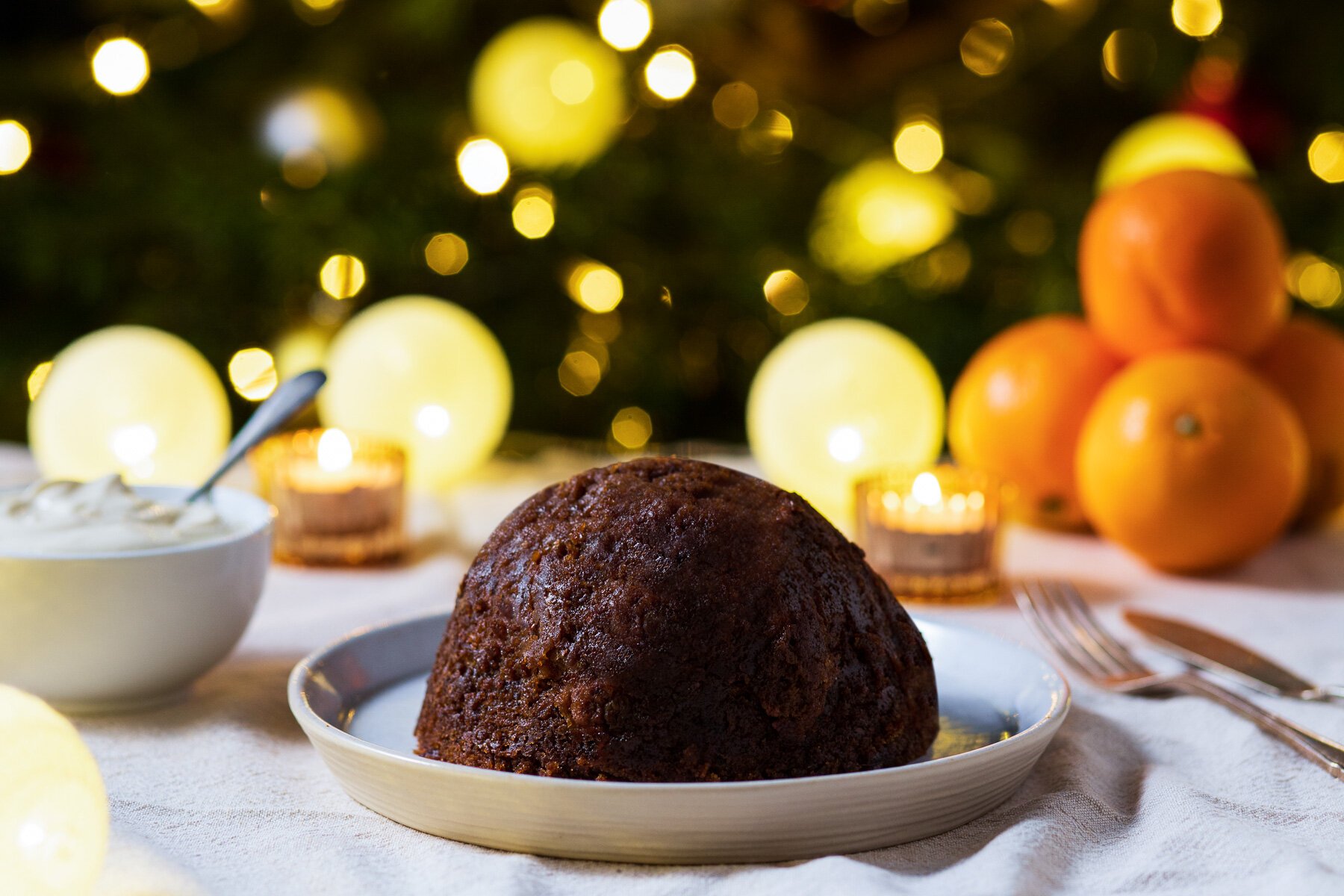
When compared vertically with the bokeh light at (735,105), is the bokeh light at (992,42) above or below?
above

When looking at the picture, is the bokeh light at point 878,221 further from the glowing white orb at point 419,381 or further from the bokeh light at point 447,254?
the glowing white orb at point 419,381

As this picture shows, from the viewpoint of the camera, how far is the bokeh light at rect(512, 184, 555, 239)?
285 centimetres

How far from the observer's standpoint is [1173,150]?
2.74 meters

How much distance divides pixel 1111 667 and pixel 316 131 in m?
1.89

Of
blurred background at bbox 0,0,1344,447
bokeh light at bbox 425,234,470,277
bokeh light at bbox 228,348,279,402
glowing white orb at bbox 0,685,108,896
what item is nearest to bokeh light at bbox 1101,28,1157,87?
blurred background at bbox 0,0,1344,447

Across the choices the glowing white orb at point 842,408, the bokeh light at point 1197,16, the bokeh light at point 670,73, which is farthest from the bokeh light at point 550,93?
the bokeh light at point 1197,16

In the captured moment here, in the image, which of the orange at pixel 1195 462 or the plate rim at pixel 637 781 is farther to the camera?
the orange at pixel 1195 462

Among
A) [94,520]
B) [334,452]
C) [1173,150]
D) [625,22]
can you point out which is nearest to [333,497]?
[334,452]

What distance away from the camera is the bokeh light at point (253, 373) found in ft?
9.45

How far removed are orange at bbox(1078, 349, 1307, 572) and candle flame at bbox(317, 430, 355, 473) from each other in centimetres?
119

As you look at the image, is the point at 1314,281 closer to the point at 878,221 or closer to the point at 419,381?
the point at 878,221

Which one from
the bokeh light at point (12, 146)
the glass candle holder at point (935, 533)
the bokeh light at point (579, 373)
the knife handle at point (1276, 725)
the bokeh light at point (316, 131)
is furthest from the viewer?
the bokeh light at point (579, 373)

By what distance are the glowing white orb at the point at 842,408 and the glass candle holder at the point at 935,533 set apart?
0.94 feet

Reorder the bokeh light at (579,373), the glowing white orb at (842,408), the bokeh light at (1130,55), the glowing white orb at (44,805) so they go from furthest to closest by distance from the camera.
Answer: the bokeh light at (1130,55)
the bokeh light at (579,373)
the glowing white orb at (842,408)
the glowing white orb at (44,805)
